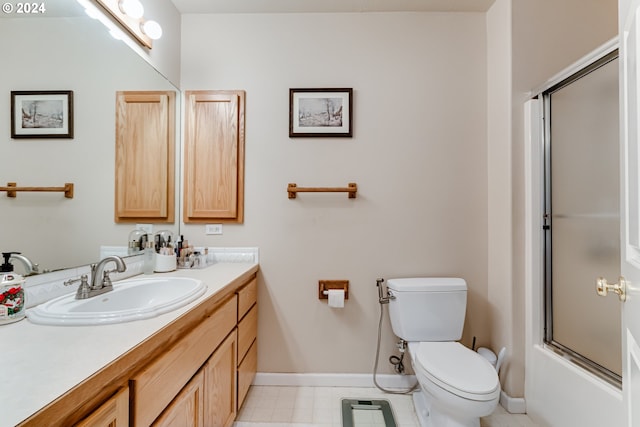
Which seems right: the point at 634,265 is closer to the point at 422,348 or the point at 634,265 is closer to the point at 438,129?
the point at 422,348

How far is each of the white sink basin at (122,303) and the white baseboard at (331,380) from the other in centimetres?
97

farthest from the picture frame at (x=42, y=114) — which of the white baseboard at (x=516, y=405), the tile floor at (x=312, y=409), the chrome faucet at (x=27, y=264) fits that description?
the white baseboard at (x=516, y=405)

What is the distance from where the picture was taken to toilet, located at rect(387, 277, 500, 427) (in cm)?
127

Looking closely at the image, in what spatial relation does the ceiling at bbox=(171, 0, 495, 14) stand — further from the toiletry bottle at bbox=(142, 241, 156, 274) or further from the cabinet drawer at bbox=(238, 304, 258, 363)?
the cabinet drawer at bbox=(238, 304, 258, 363)

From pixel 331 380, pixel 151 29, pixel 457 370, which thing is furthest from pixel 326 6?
pixel 331 380

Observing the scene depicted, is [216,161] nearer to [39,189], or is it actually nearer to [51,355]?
[39,189]

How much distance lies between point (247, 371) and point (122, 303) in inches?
32.5

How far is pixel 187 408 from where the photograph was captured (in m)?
0.99

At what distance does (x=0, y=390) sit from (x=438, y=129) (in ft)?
7.14

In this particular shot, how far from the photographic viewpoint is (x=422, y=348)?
62.4 inches

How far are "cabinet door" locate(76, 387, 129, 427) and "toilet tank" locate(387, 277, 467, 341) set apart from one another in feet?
4.63

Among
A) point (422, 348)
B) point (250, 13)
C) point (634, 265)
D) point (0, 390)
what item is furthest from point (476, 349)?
point (250, 13)

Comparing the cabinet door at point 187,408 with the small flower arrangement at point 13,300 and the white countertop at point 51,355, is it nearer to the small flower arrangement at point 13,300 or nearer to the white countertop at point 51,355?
the white countertop at point 51,355

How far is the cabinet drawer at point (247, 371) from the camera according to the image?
1560mm
